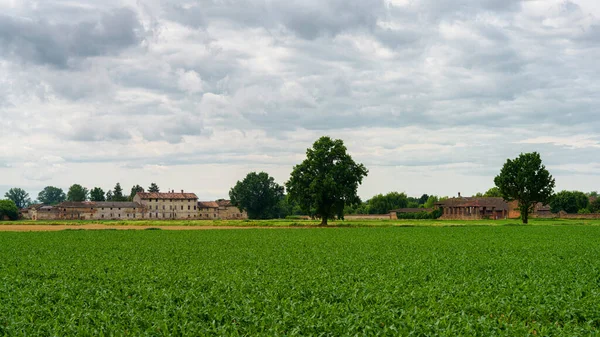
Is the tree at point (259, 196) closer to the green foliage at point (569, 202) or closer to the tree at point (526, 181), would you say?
the tree at point (526, 181)

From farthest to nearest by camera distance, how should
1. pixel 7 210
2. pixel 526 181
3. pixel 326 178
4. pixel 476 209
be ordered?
pixel 7 210, pixel 476 209, pixel 526 181, pixel 326 178

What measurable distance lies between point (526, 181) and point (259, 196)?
88.4m

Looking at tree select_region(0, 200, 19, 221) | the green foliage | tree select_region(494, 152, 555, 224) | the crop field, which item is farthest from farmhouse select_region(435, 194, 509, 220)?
the crop field

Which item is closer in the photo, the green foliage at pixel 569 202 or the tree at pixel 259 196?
the tree at pixel 259 196

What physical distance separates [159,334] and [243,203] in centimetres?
16114

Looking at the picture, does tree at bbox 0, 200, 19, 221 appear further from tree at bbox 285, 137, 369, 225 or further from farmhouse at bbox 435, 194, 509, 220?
farmhouse at bbox 435, 194, 509, 220

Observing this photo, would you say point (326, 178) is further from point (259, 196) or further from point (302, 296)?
point (259, 196)

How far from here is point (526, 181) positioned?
108m

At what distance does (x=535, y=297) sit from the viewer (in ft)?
59.0

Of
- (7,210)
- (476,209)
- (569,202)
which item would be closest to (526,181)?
(476,209)

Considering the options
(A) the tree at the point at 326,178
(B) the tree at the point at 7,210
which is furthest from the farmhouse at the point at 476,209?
(B) the tree at the point at 7,210

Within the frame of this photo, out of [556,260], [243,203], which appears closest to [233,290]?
[556,260]

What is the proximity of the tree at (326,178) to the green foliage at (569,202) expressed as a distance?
388 feet

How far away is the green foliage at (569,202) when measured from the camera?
18150 cm
